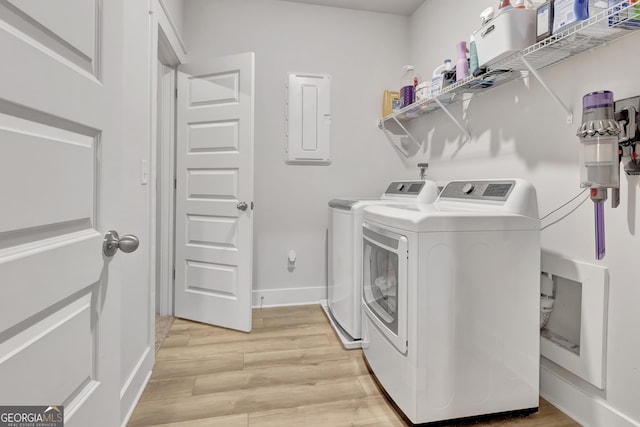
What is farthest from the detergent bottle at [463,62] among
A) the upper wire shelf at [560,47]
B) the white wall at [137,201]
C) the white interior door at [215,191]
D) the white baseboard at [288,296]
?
the white baseboard at [288,296]

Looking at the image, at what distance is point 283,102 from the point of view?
284cm

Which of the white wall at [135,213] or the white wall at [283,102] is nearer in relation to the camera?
the white wall at [135,213]

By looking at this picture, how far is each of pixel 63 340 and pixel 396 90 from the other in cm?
310

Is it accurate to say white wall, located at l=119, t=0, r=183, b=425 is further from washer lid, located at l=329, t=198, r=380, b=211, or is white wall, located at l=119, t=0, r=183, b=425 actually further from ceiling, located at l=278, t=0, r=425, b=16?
ceiling, located at l=278, t=0, r=425, b=16

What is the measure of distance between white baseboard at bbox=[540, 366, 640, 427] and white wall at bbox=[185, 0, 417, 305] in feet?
5.82

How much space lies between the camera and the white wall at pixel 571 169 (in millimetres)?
1260

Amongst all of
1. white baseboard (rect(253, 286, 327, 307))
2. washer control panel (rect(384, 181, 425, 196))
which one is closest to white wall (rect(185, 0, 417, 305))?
white baseboard (rect(253, 286, 327, 307))

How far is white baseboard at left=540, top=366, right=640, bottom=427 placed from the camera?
129 cm

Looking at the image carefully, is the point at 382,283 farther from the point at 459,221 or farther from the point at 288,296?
the point at 288,296

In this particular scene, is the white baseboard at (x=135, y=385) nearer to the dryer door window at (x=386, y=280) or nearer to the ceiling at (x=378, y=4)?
the dryer door window at (x=386, y=280)

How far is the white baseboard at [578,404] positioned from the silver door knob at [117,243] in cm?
186

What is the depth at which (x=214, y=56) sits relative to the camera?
2697 millimetres

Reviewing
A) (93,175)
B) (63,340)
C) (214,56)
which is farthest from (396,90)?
(63,340)

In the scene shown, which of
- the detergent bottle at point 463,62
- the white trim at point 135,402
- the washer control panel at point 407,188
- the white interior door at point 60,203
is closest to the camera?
the white interior door at point 60,203
